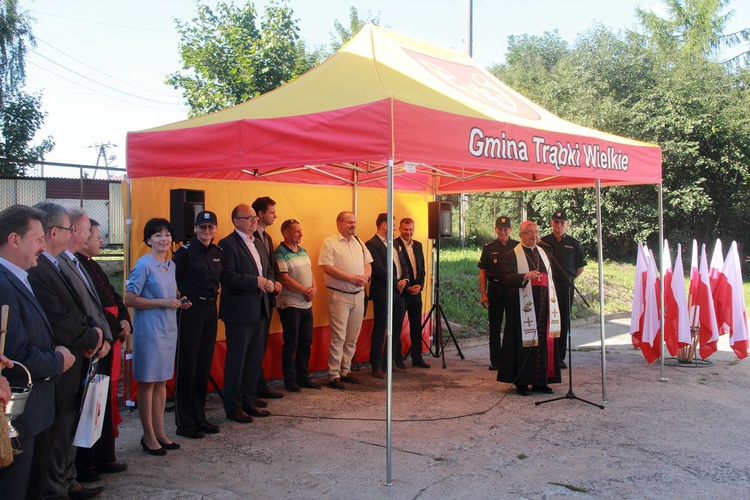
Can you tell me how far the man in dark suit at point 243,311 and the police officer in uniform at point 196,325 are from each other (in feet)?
0.99

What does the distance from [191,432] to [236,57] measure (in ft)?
40.0

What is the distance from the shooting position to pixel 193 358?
5.35 meters

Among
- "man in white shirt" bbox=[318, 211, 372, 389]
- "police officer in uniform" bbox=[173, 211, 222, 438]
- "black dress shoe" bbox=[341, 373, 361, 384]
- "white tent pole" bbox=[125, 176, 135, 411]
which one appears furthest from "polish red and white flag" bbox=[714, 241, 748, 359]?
"white tent pole" bbox=[125, 176, 135, 411]

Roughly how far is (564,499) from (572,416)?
6.75 ft

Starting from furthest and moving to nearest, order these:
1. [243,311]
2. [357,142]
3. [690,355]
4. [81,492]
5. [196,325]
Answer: [690,355], [243,311], [196,325], [357,142], [81,492]

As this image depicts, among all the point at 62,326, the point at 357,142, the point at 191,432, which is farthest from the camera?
the point at 191,432

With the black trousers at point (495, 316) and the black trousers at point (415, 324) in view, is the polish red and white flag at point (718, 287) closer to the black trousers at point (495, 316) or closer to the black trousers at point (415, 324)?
the black trousers at point (495, 316)

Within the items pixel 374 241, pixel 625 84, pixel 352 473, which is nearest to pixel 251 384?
pixel 352 473

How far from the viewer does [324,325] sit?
26.2ft

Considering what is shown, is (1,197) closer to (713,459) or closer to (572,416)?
(572,416)

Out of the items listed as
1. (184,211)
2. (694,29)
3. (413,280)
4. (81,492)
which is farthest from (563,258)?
(694,29)

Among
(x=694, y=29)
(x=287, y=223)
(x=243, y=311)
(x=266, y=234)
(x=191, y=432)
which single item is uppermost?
(x=694, y=29)

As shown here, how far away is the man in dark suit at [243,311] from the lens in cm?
585

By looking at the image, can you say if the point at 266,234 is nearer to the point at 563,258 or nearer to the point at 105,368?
the point at 105,368
